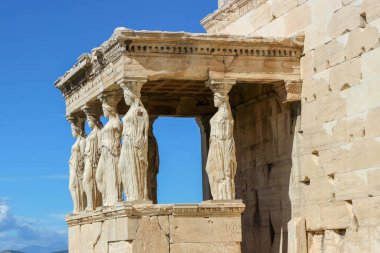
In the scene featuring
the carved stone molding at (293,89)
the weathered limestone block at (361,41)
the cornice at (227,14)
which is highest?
the cornice at (227,14)

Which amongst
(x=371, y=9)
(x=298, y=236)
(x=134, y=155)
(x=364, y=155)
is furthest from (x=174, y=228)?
(x=371, y=9)

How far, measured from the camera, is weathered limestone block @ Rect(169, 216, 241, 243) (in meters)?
13.6

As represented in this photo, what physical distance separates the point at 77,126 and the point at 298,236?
17.2ft

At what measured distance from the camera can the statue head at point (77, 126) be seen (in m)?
17.2

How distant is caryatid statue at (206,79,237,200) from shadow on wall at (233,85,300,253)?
129 cm

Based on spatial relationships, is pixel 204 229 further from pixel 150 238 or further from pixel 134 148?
pixel 134 148

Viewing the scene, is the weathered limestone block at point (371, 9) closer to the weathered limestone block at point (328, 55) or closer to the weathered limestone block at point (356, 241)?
the weathered limestone block at point (328, 55)

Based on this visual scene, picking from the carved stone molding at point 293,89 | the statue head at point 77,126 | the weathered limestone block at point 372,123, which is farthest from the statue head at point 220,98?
the statue head at point 77,126

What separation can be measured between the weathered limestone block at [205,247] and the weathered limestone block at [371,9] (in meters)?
4.04

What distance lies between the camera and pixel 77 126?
17.3m

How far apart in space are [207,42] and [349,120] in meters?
2.61

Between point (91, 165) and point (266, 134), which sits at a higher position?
point (266, 134)

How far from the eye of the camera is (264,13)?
16.2 m

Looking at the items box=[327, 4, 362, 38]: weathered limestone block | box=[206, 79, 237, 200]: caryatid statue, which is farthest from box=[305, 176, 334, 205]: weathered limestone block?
box=[327, 4, 362, 38]: weathered limestone block
